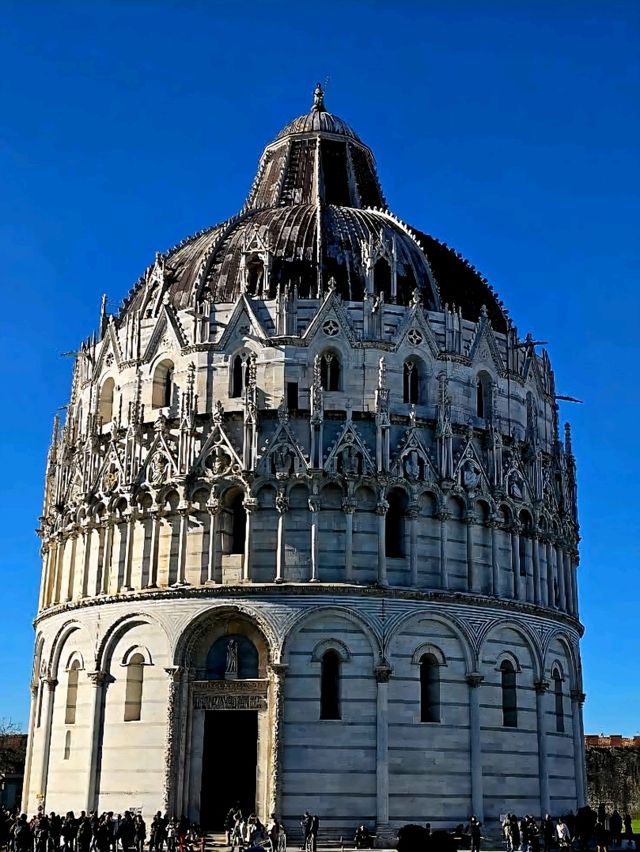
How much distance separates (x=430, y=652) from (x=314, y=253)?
16.3 meters

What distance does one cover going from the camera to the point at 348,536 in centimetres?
4075

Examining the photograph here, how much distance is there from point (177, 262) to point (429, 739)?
2227 cm

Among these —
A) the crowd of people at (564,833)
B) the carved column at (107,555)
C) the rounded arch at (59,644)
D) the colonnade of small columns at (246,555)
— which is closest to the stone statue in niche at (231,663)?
the colonnade of small columns at (246,555)

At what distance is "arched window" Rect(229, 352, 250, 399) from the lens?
4353 centimetres

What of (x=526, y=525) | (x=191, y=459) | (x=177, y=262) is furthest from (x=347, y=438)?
(x=177, y=262)

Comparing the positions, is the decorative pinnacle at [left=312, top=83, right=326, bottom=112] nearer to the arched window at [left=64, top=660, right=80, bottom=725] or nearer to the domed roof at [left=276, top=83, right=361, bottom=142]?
the domed roof at [left=276, top=83, right=361, bottom=142]

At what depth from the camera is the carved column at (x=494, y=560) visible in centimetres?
4297

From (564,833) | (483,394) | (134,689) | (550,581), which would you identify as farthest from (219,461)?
(564,833)

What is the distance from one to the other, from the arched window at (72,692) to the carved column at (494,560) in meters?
16.1

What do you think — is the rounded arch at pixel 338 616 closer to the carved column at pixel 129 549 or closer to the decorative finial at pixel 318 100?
the carved column at pixel 129 549

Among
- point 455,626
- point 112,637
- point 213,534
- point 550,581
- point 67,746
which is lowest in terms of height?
point 67,746

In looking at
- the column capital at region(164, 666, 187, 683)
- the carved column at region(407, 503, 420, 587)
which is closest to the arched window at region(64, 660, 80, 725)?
the column capital at region(164, 666, 187, 683)

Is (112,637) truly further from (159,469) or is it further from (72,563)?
(159,469)

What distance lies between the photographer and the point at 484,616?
42188mm
